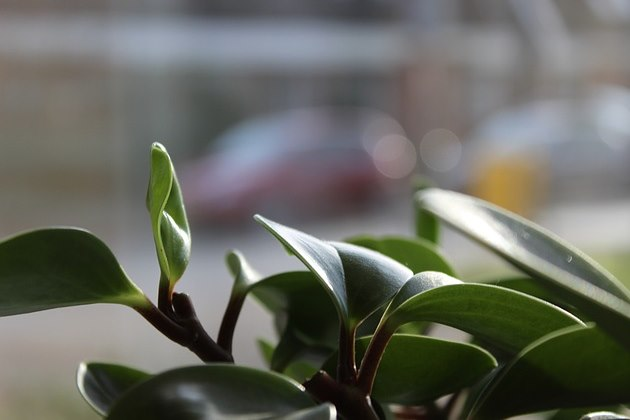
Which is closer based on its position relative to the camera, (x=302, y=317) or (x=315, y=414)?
(x=315, y=414)

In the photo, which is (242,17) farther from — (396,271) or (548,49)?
(396,271)

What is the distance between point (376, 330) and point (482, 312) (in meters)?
0.03

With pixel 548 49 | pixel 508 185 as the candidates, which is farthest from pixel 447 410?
pixel 548 49

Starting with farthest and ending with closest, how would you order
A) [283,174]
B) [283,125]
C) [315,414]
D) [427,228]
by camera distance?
[283,125]
[283,174]
[427,228]
[315,414]

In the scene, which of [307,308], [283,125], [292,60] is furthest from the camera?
[292,60]

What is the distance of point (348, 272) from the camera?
0.24 metres

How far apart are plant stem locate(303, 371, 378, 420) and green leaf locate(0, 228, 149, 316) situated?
0.06m

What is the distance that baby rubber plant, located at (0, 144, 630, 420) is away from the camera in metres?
0.19

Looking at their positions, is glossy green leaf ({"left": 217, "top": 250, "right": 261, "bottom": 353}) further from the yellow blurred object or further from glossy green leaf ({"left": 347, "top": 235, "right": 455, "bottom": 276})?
the yellow blurred object

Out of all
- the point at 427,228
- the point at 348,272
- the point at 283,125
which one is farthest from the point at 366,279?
the point at 283,125

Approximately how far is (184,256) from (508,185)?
5006mm

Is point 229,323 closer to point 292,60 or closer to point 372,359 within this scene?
point 372,359

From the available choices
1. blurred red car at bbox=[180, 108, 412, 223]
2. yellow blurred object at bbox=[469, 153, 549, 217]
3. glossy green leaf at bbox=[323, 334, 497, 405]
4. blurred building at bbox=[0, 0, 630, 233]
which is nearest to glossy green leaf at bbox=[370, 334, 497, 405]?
glossy green leaf at bbox=[323, 334, 497, 405]

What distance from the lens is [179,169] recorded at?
22.6 ft
